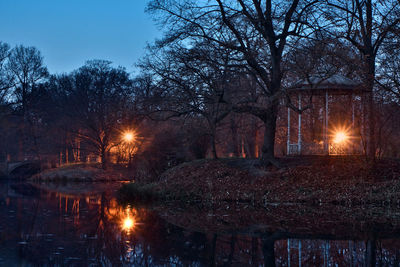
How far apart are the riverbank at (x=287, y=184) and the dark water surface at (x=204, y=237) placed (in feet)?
5.22

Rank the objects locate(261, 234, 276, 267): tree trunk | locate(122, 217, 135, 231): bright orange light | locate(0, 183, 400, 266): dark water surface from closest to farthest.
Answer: locate(261, 234, 276, 267): tree trunk, locate(0, 183, 400, 266): dark water surface, locate(122, 217, 135, 231): bright orange light

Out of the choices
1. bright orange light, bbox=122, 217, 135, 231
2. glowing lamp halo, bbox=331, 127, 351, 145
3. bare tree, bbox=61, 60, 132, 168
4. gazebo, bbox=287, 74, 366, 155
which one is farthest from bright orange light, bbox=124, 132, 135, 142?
bright orange light, bbox=122, 217, 135, 231

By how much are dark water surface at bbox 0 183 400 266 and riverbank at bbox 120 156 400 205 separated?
1590 mm

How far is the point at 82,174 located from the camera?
128 ft

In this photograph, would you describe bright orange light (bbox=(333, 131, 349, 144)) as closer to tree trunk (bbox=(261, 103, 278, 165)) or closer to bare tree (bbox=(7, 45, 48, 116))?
tree trunk (bbox=(261, 103, 278, 165))

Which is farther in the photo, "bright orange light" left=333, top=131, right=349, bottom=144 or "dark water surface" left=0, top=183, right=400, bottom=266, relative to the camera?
"bright orange light" left=333, top=131, right=349, bottom=144

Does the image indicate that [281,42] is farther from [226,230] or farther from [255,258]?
[255,258]

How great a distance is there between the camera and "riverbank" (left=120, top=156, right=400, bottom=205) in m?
17.4

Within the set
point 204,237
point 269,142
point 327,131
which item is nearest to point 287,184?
point 269,142

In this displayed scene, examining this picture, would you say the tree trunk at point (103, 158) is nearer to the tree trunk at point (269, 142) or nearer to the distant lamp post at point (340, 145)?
the tree trunk at point (269, 142)

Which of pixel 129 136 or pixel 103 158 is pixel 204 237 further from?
pixel 103 158

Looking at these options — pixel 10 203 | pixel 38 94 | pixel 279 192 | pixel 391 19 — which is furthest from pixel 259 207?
pixel 38 94

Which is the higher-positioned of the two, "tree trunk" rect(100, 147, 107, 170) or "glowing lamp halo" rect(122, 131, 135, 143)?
"glowing lamp halo" rect(122, 131, 135, 143)

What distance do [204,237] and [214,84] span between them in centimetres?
1219
